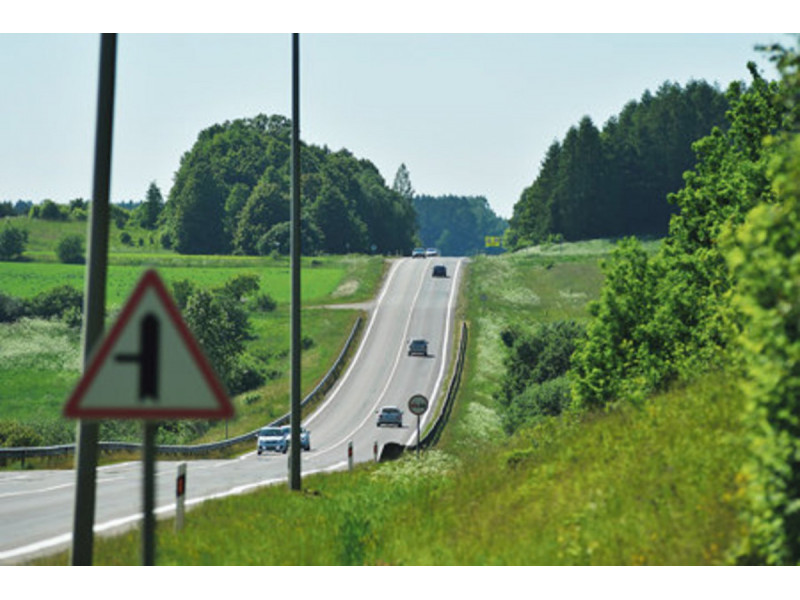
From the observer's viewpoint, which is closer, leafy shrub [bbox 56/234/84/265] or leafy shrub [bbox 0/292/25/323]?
leafy shrub [bbox 0/292/25/323]

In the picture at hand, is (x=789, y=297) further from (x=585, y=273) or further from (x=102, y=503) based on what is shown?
(x=585, y=273)

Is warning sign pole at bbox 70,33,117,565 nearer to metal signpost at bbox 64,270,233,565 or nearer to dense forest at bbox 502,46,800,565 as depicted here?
metal signpost at bbox 64,270,233,565

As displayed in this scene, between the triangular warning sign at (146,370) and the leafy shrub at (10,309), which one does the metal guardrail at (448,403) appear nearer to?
the leafy shrub at (10,309)

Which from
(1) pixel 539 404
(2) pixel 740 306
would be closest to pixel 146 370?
(2) pixel 740 306

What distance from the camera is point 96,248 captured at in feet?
34.8

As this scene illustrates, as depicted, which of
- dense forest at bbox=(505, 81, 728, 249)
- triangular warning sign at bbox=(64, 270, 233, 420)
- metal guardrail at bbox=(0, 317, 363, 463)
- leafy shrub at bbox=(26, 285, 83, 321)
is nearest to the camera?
triangular warning sign at bbox=(64, 270, 233, 420)

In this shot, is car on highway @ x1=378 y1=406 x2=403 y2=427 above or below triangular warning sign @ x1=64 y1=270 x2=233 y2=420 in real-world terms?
below

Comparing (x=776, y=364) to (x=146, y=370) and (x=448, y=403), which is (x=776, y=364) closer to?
(x=146, y=370)

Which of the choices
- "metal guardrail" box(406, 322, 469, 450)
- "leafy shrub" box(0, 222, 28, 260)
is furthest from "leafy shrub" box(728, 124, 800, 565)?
"leafy shrub" box(0, 222, 28, 260)

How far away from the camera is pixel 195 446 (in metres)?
52.9

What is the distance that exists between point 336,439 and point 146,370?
57323mm

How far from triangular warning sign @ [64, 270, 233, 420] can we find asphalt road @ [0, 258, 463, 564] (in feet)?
35.7

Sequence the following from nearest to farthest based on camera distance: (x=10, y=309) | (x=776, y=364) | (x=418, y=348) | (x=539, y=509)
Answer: (x=776, y=364)
(x=539, y=509)
(x=418, y=348)
(x=10, y=309)

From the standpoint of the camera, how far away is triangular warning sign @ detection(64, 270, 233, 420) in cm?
705
